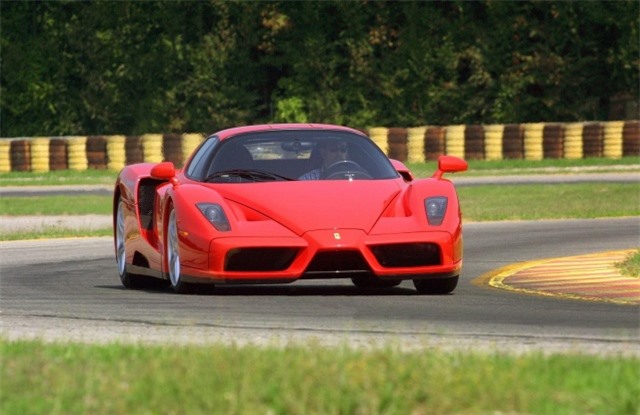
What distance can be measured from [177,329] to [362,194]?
2845mm

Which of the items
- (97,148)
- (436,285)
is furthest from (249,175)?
(97,148)

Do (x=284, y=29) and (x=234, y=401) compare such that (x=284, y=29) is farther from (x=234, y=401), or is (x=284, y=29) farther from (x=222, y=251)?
(x=234, y=401)

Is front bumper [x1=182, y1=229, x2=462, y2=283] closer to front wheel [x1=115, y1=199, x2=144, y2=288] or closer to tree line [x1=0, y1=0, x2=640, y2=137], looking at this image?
front wheel [x1=115, y1=199, x2=144, y2=288]

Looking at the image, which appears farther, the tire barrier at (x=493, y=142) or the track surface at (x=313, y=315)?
the tire barrier at (x=493, y=142)

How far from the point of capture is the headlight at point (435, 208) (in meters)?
11.4

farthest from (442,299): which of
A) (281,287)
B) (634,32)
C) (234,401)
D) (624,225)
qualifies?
(634,32)

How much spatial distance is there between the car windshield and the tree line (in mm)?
30077

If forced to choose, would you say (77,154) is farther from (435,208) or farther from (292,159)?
(435,208)

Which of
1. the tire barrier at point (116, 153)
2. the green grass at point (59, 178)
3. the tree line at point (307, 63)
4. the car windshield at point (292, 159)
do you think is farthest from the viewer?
the tree line at point (307, 63)

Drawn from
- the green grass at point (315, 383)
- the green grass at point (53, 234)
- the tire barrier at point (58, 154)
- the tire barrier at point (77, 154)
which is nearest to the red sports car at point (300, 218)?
the green grass at point (315, 383)

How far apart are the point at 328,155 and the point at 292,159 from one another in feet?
0.92

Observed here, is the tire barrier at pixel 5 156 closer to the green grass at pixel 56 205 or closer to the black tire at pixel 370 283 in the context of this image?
the green grass at pixel 56 205

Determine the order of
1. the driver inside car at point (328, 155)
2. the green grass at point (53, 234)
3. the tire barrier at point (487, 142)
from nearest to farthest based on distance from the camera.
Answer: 1. the driver inside car at point (328, 155)
2. the green grass at point (53, 234)
3. the tire barrier at point (487, 142)

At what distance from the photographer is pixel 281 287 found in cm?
1263
